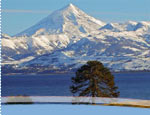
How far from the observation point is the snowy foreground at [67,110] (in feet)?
61.2

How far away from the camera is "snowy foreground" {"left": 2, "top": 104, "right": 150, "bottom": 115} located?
18656 millimetres

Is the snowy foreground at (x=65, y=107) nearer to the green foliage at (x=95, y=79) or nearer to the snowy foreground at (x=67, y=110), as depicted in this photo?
the snowy foreground at (x=67, y=110)

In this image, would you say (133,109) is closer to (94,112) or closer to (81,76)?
(94,112)

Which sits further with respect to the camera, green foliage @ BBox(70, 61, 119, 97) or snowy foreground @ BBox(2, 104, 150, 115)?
green foliage @ BBox(70, 61, 119, 97)

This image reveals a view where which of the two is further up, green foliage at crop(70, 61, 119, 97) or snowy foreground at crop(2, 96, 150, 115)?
green foliage at crop(70, 61, 119, 97)

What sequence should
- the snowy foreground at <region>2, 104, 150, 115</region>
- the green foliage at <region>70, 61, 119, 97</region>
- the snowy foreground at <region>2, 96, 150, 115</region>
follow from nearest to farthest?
the snowy foreground at <region>2, 104, 150, 115</region>
the snowy foreground at <region>2, 96, 150, 115</region>
the green foliage at <region>70, 61, 119, 97</region>

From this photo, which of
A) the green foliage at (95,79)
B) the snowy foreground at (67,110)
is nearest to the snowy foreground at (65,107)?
the snowy foreground at (67,110)

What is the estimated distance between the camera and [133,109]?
19.6 meters

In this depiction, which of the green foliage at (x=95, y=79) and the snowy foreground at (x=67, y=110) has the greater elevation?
the green foliage at (x=95, y=79)

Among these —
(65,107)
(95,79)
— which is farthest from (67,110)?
(95,79)

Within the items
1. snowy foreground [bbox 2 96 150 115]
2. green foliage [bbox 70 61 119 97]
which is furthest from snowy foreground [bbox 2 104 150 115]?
green foliage [bbox 70 61 119 97]

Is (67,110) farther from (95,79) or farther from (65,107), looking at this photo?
(95,79)

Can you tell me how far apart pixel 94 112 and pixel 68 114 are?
48.7 inches

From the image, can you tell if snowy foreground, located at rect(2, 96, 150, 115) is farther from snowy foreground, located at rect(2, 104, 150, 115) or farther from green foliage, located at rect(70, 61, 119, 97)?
green foliage, located at rect(70, 61, 119, 97)
